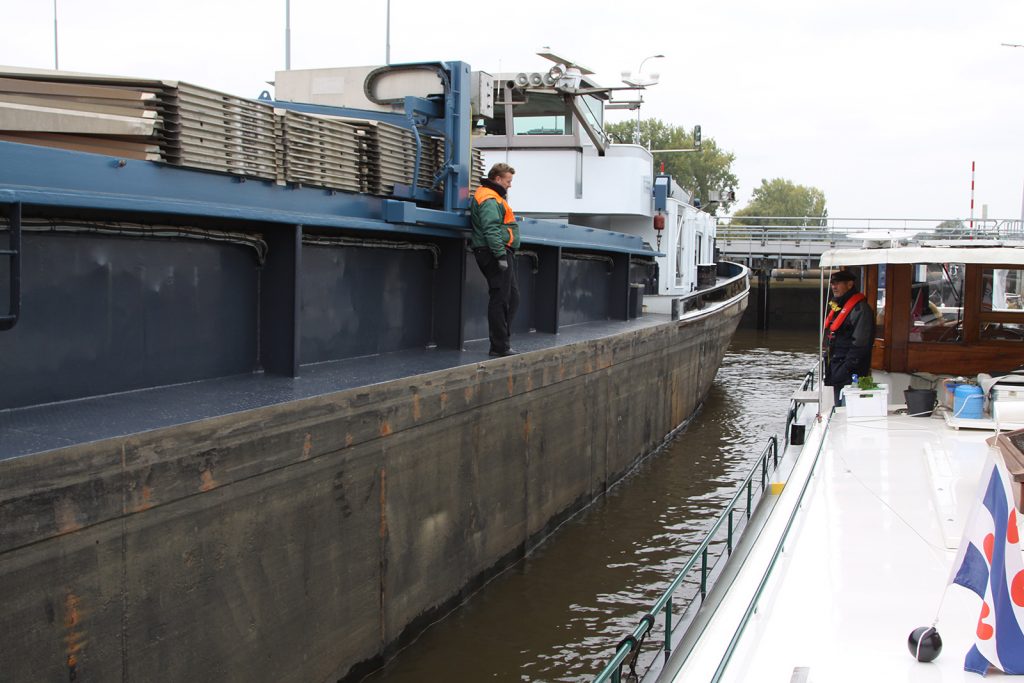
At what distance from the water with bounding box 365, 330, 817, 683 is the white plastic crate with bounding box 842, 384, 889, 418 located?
195 cm

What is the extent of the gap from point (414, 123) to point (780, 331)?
1206 inches

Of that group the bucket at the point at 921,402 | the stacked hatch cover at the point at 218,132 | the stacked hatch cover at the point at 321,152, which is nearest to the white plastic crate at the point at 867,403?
the bucket at the point at 921,402

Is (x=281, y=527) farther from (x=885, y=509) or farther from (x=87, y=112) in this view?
(x=885, y=509)

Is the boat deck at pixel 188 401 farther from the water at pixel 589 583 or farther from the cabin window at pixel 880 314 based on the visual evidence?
the cabin window at pixel 880 314

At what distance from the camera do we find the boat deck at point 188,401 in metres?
4.33

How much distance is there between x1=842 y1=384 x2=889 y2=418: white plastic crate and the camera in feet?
27.8

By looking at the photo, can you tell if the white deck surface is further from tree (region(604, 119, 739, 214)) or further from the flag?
tree (region(604, 119, 739, 214))

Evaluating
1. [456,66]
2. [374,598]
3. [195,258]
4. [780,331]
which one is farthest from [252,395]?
[780,331]

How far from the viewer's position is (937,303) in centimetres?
927

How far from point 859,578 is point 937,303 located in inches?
209

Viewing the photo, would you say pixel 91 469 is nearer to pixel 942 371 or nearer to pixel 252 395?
pixel 252 395

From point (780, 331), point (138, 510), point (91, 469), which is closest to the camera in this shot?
point (91, 469)

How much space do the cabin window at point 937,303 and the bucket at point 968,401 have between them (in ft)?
4.38

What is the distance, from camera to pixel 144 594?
423cm
